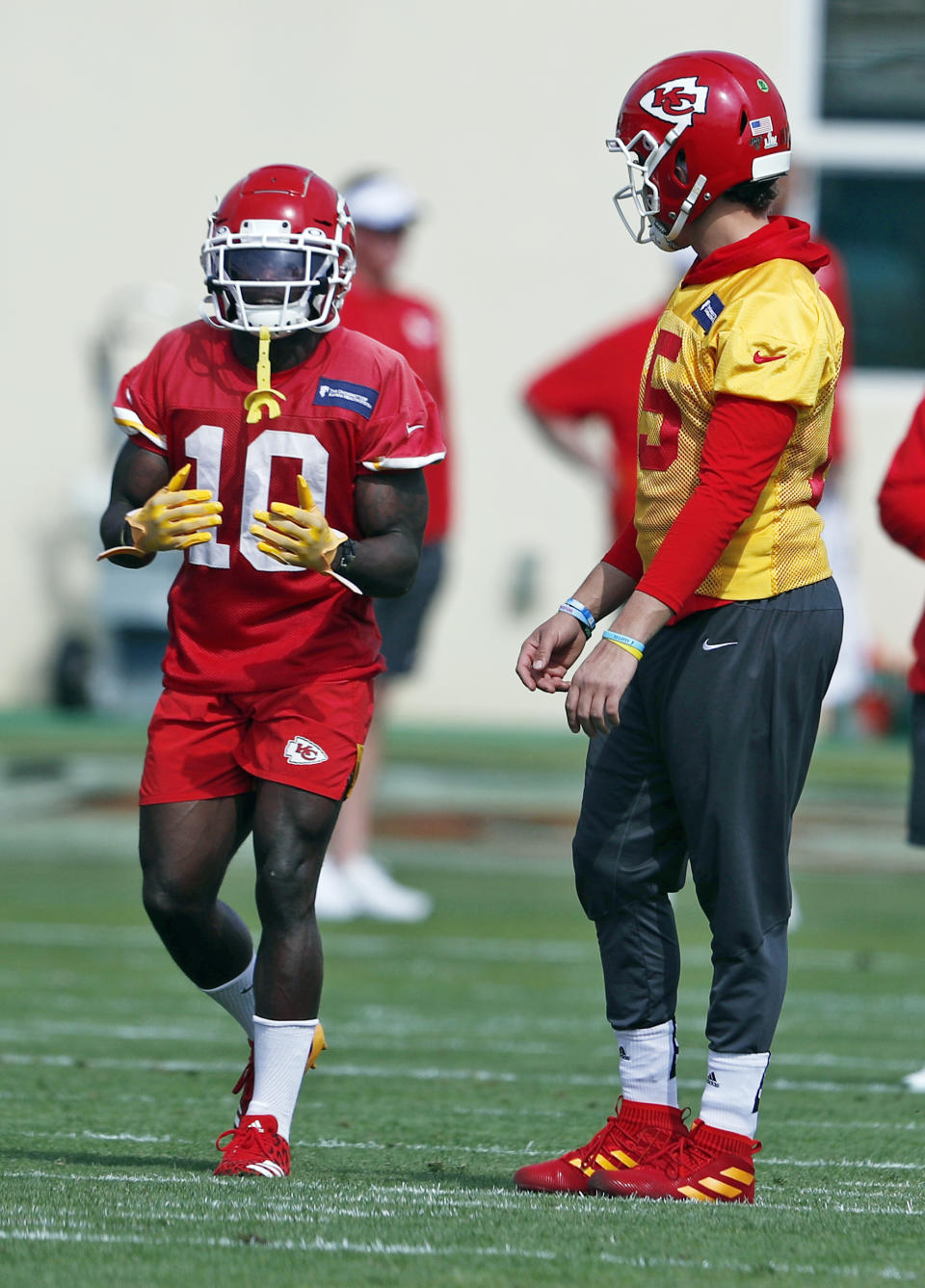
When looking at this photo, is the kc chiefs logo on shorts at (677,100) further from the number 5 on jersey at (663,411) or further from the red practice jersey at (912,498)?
the red practice jersey at (912,498)

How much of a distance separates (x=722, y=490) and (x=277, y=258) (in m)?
1.15

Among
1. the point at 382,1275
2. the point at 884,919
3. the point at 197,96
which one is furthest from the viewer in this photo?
the point at 197,96

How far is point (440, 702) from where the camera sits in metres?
13.6

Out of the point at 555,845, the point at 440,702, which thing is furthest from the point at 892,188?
the point at 555,845

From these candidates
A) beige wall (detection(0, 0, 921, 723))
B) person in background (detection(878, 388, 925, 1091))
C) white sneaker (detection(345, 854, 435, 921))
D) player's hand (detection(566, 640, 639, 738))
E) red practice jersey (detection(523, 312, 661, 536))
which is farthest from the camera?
beige wall (detection(0, 0, 921, 723))

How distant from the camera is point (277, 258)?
14.1 feet

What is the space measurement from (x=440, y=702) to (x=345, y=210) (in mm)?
9251

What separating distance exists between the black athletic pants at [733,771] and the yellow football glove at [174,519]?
90cm

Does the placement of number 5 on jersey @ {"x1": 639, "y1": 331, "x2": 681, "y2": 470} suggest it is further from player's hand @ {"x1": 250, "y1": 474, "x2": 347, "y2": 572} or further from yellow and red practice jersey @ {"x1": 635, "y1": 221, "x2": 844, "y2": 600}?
player's hand @ {"x1": 250, "y1": 474, "x2": 347, "y2": 572}

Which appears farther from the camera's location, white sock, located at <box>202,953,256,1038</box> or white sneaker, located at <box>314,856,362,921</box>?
white sneaker, located at <box>314,856,362,921</box>

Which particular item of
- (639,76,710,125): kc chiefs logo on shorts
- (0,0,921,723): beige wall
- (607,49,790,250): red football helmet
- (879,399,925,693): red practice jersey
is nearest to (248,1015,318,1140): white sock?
(607,49,790,250): red football helmet

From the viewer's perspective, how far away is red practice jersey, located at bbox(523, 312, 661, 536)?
7871mm

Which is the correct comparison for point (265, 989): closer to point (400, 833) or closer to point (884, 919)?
point (884, 919)

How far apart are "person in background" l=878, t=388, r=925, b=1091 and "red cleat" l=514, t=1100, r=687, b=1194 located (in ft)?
5.62
